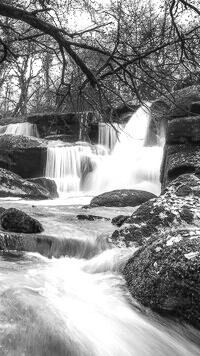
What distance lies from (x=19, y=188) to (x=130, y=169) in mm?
5386

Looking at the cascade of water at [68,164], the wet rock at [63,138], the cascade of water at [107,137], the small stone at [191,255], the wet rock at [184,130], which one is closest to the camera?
the small stone at [191,255]

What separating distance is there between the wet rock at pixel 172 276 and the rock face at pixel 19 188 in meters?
9.01

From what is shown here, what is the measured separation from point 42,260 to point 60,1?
10.6 ft

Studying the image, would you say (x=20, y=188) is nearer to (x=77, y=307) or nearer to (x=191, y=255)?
(x=77, y=307)

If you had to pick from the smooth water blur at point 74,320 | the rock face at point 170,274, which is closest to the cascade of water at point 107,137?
the smooth water blur at point 74,320

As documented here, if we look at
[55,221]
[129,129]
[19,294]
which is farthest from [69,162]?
[19,294]

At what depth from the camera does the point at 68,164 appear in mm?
16750

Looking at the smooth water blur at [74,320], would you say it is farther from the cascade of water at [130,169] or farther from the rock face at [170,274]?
the cascade of water at [130,169]

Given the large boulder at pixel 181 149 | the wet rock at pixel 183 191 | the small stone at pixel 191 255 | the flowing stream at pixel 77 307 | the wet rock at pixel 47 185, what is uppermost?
the large boulder at pixel 181 149

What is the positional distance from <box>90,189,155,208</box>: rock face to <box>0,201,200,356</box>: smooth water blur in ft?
19.1

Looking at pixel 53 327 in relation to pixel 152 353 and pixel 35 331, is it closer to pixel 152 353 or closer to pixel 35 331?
pixel 35 331

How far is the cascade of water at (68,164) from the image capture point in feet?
53.6

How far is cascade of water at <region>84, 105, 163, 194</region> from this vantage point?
14.7m

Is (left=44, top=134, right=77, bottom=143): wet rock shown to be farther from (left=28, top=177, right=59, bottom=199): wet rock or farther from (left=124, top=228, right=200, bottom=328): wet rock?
(left=124, top=228, right=200, bottom=328): wet rock
